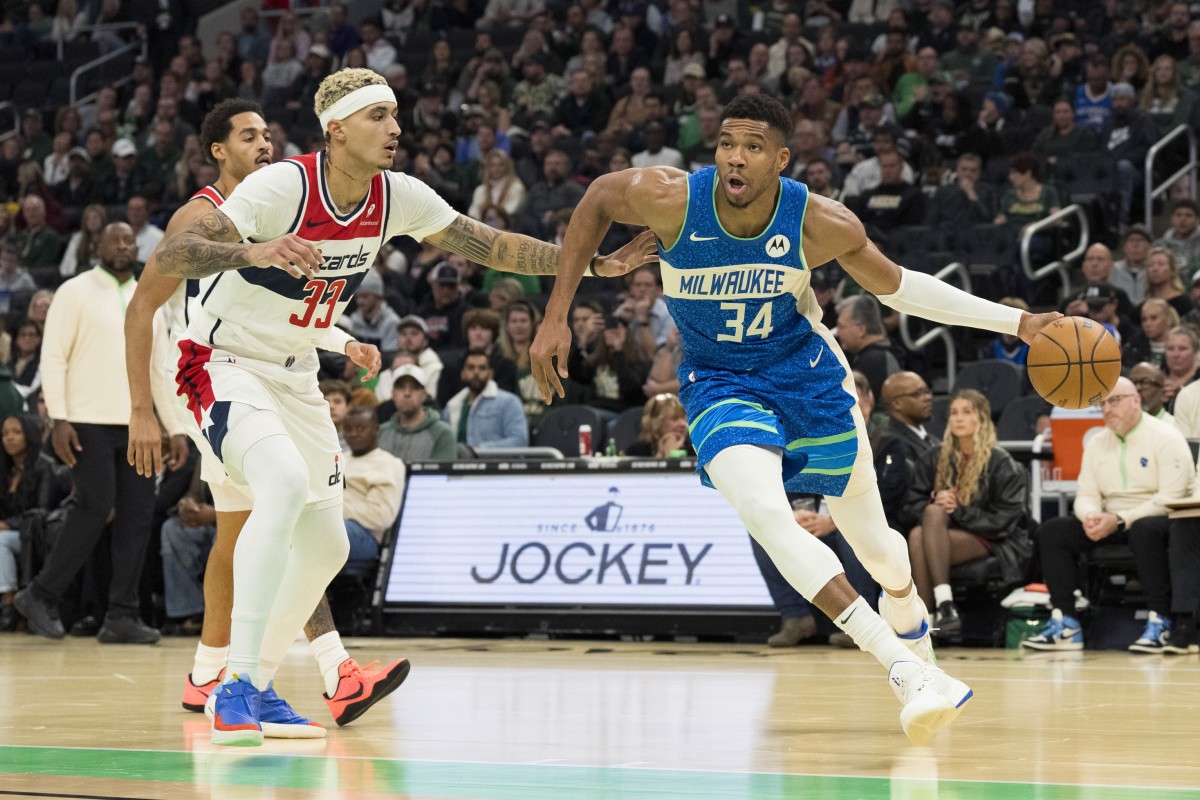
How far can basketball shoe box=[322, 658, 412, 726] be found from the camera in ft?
18.6

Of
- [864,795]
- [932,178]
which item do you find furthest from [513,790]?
[932,178]

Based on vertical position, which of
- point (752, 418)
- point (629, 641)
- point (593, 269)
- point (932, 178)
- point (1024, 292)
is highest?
point (932, 178)

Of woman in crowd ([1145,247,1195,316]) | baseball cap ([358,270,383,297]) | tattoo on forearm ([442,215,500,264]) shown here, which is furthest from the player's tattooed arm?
baseball cap ([358,270,383,297])

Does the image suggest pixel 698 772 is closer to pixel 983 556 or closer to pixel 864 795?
pixel 864 795

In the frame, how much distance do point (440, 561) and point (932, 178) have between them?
6764 millimetres

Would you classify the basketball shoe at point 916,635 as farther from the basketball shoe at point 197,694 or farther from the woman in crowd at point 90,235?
the woman in crowd at point 90,235

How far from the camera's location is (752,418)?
5340mm

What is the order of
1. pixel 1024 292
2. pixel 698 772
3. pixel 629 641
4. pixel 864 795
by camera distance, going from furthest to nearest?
pixel 1024 292 → pixel 629 641 → pixel 698 772 → pixel 864 795

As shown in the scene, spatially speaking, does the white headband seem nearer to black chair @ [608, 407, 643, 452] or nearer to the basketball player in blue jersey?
the basketball player in blue jersey

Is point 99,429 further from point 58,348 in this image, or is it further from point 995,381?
point 995,381

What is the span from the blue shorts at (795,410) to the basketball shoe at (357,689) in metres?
1.29

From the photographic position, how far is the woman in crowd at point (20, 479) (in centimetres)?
1161

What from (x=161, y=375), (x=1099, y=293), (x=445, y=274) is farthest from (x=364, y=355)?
(x=445, y=274)

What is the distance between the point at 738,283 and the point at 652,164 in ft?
37.2
